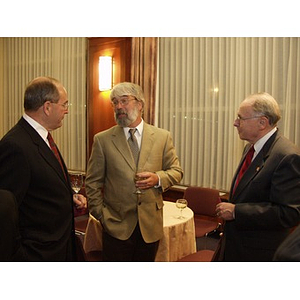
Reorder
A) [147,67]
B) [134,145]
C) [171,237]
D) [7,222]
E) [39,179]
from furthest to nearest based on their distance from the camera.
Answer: [147,67] → [171,237] → [134,145] → [39,179] → [7,222]

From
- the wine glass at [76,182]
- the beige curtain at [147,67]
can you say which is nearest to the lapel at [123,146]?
the wine glass at [76,182]

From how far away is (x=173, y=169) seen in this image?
2.67 m

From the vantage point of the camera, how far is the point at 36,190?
1.86 m

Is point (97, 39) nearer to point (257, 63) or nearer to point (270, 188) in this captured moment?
point (257, 63)

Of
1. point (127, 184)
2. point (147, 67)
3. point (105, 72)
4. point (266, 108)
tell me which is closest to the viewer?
point (266, 108)

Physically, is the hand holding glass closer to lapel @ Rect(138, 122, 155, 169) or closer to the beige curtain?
lapel @ Rect(138, 122, 155, 169)

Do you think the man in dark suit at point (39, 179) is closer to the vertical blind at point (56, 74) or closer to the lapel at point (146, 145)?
the lapel at point (146, 145)

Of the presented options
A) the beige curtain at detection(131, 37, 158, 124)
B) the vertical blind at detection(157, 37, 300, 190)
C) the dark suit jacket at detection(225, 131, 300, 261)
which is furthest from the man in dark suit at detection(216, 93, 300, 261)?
the beige curtain at detection(131, 37, 158, 124)

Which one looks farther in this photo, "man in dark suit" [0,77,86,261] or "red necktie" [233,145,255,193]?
"red necktie" [233,145,255,193]

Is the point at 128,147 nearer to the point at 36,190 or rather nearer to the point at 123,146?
the point at 123,146

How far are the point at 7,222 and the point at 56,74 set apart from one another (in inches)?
233

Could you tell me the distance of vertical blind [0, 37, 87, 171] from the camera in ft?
21.1

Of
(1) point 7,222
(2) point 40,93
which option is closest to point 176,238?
(2) point 40,93
